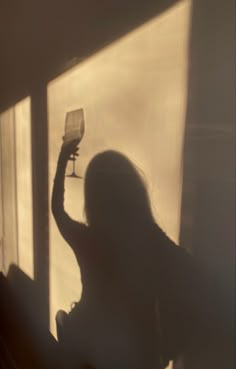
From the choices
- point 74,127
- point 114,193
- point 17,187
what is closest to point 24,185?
point 17,187

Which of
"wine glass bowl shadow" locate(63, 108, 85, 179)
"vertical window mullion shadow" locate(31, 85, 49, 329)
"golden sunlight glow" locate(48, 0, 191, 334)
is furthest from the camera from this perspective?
"vertical window mullion shadow" locate(31, 85, 49, 329)

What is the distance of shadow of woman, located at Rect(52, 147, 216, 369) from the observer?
2.67ft

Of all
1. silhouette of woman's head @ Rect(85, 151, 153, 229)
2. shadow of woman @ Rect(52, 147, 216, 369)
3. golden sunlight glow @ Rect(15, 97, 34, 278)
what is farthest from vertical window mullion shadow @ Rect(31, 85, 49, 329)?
silhouette of woman's head @ Rect(85, 151, 153, 229)

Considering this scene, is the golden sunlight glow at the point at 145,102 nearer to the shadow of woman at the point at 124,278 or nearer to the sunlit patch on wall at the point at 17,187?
the shadow of woman at the point at 124,278

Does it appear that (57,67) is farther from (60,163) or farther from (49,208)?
(49,208)

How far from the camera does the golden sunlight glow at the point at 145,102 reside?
77 centimetres

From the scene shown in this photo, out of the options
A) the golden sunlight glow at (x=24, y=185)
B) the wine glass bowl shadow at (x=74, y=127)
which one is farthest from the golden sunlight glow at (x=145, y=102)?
the golden sunlight glow at (x=24, y=185)

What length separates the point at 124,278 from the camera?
99cm

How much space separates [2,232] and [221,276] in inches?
65.8

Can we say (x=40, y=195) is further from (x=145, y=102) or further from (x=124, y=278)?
(x=145, y=102)

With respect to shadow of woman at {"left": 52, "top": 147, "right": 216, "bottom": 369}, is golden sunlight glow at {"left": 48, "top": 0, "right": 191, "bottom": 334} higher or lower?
higher

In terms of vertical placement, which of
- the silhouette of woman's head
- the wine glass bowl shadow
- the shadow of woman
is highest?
the wine glass bowl shadow

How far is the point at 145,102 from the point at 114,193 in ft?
0.97

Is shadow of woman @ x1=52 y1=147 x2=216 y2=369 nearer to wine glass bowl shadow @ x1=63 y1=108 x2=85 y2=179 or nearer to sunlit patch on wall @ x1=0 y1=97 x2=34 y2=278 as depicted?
wine glass bowl shadow @ x1=63 y1=108 x2=85 y2=179
